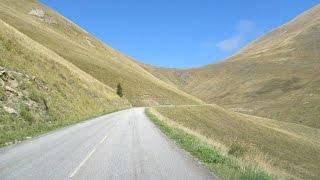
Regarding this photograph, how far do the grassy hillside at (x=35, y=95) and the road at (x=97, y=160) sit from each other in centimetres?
313

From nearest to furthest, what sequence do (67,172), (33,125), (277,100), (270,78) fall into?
(67,172), (33,125), (277,100), (270,78)

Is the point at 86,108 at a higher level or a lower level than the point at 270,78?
lower

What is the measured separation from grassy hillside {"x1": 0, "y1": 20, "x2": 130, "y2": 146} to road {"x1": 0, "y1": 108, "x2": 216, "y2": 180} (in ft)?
10.3

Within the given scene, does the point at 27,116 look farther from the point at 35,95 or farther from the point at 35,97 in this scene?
the point at 35,95

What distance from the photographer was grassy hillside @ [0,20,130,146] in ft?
84.1

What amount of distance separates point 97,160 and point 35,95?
60.3 ft

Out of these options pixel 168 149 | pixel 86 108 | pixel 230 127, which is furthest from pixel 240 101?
pixel 168 149

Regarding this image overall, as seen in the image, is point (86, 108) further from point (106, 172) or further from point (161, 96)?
point (161, 96)

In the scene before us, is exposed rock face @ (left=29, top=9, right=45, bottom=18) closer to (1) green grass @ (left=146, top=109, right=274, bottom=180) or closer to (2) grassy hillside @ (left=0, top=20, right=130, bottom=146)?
(2) grassy hillside @ (left=0, top=20, right=130, bottom=146)

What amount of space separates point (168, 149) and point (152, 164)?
423 cm

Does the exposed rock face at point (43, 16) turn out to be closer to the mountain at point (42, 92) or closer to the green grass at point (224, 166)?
the mountain at point (42, 92)

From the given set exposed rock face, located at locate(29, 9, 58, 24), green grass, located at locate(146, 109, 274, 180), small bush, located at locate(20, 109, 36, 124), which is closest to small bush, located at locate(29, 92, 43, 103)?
small bush, located at locate(20, 109, 36, 124)

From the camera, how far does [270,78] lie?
195 m

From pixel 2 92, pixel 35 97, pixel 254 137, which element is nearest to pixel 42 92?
pixel 35 97
